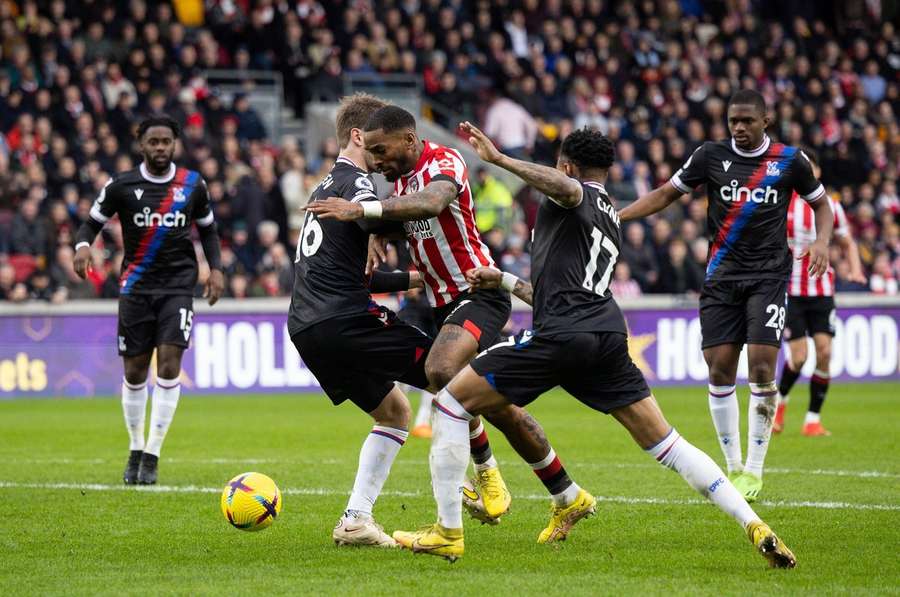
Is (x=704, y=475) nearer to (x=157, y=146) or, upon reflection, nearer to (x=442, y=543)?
(x=442, y=543)

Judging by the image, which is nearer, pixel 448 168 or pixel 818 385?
pixel 448 168

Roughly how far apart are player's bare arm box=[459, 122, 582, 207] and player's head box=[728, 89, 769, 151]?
3024 millimetres

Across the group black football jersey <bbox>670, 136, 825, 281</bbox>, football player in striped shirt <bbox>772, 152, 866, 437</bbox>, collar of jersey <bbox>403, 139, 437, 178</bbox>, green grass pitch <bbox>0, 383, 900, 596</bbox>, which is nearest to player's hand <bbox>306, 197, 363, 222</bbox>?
collar of jersey <bbox>403, 139, 437, 178</bbox>

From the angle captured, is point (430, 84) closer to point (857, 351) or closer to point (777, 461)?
point (857, 351)

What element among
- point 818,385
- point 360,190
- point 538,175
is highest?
point 538,175

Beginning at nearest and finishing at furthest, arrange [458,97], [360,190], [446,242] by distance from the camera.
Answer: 1. [360,190]
2. [446,242]
3. [458,97]

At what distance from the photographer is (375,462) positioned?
794cm

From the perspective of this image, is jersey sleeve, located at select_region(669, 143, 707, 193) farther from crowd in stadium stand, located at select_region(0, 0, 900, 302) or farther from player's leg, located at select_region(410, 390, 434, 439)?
crowd in stadium stand, located at select_region(0, 0, 900, 302)

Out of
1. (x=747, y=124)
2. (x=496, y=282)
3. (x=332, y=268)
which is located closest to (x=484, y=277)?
(x=496, y=282)

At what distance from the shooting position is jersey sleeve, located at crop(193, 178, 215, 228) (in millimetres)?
11125

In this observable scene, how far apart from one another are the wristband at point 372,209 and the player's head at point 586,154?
95 cm

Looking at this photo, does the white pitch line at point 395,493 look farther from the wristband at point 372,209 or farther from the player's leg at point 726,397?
the wristband at point 372,209

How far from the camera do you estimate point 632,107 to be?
2822 centimetres

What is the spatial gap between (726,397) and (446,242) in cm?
279
